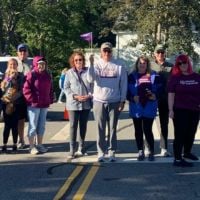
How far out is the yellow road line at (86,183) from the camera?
24.9 ft

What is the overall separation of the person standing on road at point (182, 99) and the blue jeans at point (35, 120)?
2.72m

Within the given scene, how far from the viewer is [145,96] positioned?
32.2 feet

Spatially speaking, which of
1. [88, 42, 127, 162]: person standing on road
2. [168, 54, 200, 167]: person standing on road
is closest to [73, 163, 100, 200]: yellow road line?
[88, 42, 127, 162]: person standing on road

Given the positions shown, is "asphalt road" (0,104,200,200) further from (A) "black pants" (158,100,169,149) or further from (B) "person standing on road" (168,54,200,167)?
(B) "person standing on road" (168,54,200,167)

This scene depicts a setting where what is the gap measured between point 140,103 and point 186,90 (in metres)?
0.89

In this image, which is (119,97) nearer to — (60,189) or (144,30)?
(60,189)

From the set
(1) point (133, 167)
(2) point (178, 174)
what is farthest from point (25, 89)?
(2) point (178, 174)

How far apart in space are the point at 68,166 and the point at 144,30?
83.2 feet

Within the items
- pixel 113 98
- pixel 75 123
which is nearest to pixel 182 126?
pixel 113 98

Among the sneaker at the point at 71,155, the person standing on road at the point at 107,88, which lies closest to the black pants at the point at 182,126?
the person standing on road at the point at 107,88

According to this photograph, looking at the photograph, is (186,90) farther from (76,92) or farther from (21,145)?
(21,145)

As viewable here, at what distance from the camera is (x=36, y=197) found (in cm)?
750

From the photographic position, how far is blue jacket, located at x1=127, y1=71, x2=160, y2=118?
32.2 ft

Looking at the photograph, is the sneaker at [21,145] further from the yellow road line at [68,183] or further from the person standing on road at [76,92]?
the yellow road line at [68,183]
